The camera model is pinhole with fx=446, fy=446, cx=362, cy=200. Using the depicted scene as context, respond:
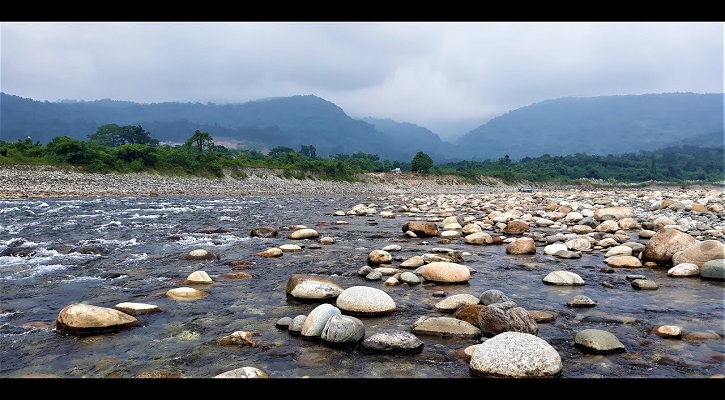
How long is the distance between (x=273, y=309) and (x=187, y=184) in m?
43.3

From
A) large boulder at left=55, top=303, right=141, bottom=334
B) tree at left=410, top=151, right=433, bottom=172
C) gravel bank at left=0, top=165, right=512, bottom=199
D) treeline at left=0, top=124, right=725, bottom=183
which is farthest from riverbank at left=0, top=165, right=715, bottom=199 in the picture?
large boulder at left=55, top=303, right=141, bottom=334

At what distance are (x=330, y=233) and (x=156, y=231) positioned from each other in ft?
19.6

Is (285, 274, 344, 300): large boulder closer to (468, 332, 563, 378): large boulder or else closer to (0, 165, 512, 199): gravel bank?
(468, 332, 563, 378): large boulder

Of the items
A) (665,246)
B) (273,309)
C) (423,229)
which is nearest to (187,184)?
(423,229)

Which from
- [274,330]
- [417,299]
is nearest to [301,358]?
[274,330]

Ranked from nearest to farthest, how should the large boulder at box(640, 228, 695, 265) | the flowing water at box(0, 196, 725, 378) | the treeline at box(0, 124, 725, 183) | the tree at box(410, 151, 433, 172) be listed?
the flowing water at box(0, 196, 725, 378)
the large boulder at box(640, 228, 695, 265)
the treeline at box(0, 124, 725, 183)
the tree at box(410, 151, 433, 172)

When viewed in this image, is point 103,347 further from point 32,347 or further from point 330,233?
point 330,233

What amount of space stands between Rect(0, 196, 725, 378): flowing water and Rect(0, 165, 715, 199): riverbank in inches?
1032

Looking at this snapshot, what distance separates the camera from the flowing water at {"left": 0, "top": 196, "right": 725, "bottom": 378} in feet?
15.1

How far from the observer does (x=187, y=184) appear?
46.4 m

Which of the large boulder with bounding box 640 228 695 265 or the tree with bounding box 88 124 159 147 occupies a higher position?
the tree with bounding box 88 124 159 147

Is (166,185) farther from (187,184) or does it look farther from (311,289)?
(311,289)
